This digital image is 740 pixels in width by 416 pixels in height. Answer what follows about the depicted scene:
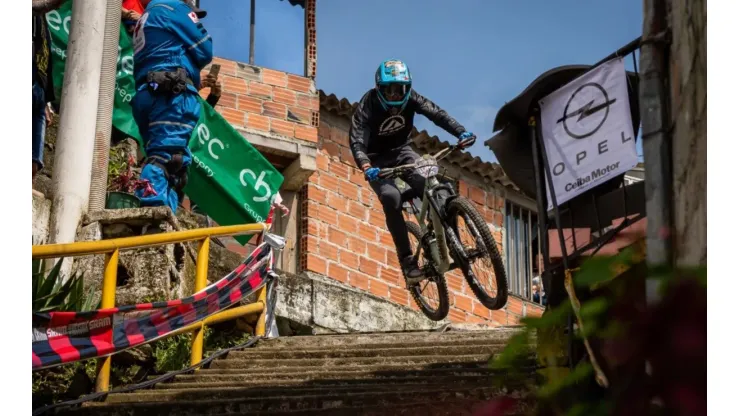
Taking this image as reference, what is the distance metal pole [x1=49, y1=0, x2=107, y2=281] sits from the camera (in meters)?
10.2

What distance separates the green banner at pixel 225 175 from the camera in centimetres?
1332

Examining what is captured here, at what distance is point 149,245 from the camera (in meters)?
8.27

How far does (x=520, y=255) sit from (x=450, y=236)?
9.68 m

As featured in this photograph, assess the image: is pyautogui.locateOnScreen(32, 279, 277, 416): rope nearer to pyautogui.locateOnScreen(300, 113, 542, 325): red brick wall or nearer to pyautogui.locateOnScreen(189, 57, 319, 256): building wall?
pyautogui.locateOnScreen(300, 113, 542, 325): red brick wall

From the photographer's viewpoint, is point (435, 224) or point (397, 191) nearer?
point (435, 224)

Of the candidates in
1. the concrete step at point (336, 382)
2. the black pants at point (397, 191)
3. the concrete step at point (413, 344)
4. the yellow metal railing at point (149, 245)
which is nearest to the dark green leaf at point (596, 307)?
the concrete step at point (336, 382)

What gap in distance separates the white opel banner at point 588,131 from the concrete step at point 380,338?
8.73ft

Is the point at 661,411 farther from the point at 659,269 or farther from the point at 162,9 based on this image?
the point at 162,9

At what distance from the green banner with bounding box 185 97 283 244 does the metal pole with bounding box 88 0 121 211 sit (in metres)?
1.96

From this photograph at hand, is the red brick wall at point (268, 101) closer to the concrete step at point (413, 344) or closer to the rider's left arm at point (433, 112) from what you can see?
the rider's left arm at point (433, 112)

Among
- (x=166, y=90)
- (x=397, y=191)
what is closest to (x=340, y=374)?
(x=397, y=191)

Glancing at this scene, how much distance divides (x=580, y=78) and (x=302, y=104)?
11741 mm

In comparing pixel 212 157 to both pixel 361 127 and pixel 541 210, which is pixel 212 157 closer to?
pixel 361 127

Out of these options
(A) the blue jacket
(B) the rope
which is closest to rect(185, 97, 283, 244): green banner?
(A) the blue jacket
